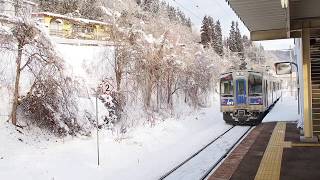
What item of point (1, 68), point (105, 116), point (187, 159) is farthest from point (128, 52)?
point (187, 159)

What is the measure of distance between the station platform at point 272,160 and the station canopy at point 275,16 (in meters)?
3.44

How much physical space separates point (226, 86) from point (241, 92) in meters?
0.85

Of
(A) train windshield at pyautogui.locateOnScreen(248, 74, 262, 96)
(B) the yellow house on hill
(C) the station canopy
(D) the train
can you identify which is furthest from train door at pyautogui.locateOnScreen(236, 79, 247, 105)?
(B) the yellow house on hill

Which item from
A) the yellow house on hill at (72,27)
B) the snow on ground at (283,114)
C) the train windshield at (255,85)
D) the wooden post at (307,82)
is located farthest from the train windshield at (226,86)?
the yellow house on hill at (72,27)

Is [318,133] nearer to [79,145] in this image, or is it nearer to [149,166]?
[149,166]

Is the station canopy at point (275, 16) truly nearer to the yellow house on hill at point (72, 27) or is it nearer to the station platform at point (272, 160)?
the station platform at point (272, 160)

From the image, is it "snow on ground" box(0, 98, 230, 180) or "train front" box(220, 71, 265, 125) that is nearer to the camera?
"snow on ground" box(0, 98, 230, 180)

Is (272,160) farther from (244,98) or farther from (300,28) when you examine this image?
(244,98)

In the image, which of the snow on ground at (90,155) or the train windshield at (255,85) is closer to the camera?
the snow on ground at (90,155)

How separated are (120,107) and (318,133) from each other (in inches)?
297

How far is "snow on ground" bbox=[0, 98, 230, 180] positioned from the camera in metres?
9.69

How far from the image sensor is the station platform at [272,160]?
8.94 m

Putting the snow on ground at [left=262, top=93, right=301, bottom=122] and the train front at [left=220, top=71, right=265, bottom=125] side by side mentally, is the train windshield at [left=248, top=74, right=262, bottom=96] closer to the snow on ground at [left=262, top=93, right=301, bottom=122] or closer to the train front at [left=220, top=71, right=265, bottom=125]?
the train front at [left=220, top=71, right=265, bottom=125]

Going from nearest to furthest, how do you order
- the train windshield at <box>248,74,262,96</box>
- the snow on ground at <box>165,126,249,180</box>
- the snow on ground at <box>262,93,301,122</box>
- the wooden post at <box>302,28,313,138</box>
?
the snow on ground at <box>165,126,249,180</box>, the wooden post at <box>302,28,313,138</box>, the train windshield at <box>248,74,262,96</box>, the snow on ground at <box>262,93,301,122</box>
